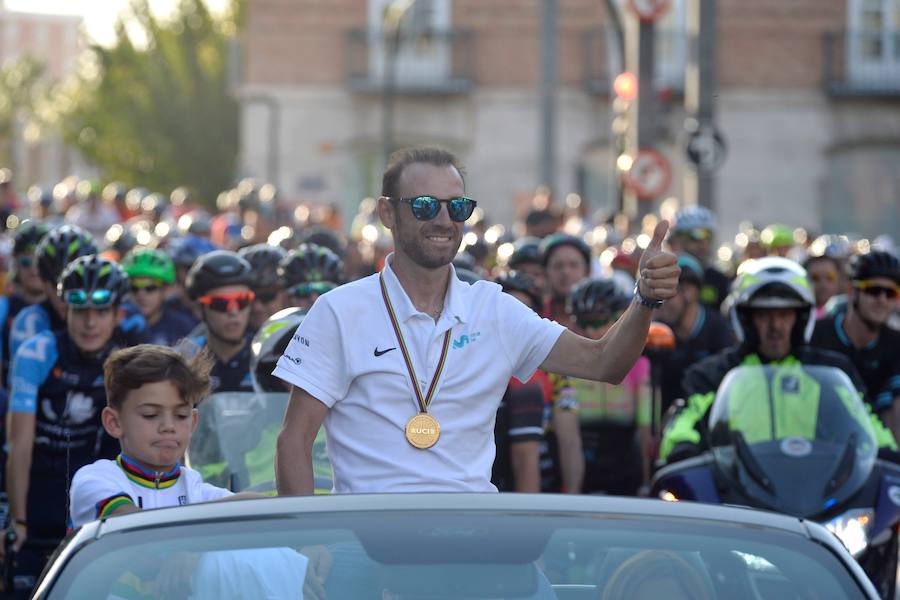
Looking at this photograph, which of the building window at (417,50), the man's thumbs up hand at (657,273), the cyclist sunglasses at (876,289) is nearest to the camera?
the man's thumbs up hand at (657,273)

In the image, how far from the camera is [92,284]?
795cm

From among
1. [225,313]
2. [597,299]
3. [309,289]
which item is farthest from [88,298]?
[597,299]

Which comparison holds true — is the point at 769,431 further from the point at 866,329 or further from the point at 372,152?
the point at 372,152

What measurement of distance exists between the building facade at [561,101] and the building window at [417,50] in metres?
0.04

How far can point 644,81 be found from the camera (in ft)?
67.5

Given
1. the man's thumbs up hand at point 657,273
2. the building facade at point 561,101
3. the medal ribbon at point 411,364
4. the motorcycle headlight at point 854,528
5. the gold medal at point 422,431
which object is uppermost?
the building facade at point 561,101

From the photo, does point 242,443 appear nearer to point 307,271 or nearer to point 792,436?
point 792,436

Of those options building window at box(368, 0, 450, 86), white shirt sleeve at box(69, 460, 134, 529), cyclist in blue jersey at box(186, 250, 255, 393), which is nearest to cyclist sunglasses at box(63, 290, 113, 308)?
cyclist in blue jersey at box(186, 250, 255, 393)

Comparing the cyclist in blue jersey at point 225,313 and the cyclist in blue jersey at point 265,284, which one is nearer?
the cyclist in blue jersey at point 225,313

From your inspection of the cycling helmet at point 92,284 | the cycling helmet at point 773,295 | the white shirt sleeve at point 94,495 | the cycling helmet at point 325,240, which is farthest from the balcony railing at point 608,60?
the white shirt sleeve at point 94,495

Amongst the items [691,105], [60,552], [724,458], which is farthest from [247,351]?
[691,105]

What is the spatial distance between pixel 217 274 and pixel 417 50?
3256cm

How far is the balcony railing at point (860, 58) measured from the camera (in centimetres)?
4066

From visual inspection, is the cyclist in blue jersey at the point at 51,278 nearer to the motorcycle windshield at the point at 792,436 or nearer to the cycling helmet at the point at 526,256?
the cycling helmet at the point at 526,256
